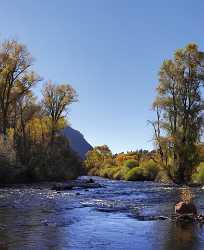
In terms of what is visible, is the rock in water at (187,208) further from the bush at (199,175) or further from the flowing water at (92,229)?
the bush at (199,175)

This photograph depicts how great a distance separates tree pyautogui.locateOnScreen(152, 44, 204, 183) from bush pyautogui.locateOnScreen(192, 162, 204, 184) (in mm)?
1070

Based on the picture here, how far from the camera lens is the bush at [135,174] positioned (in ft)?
241

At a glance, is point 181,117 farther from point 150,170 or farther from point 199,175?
point 150,170

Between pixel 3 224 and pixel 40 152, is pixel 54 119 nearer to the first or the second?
pixel 40 152

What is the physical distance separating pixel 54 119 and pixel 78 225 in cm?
5203

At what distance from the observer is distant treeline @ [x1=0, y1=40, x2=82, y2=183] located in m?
50.4

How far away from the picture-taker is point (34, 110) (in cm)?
6888

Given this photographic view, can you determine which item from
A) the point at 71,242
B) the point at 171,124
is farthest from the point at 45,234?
the point at 171,124

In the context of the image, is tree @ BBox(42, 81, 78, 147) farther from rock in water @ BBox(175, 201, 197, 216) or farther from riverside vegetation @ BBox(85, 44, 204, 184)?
rock in water @ BBox(175, 201, 197, 216)

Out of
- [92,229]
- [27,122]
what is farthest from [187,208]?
[27,122]

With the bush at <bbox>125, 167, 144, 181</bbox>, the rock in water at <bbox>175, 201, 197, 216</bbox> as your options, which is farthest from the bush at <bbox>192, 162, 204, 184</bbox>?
the rock in water at <bbox>175, 201, 197, 216</bbox>

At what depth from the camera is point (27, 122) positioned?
68.9 metres

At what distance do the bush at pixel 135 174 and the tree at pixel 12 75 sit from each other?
83.1 ft

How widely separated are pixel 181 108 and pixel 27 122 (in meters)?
25.3
